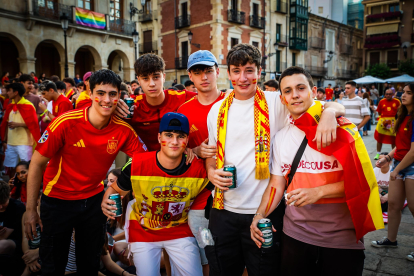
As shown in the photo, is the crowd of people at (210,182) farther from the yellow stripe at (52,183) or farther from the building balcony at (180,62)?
the building balcony at (180,62)

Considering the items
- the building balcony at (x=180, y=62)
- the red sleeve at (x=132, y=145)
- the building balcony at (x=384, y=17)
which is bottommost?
the red sleeve at (x=132, y=145)

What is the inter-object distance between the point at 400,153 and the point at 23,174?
224 inches

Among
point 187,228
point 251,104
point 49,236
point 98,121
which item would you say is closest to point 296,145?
point 251,104

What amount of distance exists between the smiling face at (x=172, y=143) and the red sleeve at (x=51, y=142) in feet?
3.32

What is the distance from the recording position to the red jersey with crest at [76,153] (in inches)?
117

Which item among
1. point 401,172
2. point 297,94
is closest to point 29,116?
point 297,94

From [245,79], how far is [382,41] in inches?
1852

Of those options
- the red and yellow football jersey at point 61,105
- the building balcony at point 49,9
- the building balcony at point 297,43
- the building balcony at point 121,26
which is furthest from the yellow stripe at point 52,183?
the building balcony at point 297,43

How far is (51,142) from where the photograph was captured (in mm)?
2893

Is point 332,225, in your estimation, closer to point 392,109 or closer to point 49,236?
point 49,236

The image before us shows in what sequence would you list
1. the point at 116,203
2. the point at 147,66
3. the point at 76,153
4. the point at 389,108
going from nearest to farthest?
the point at 116,203 < the point at 76,153 < the point at 147,66 < the point at 389,108

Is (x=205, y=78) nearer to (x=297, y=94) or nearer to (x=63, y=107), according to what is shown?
(x=297, y=94)

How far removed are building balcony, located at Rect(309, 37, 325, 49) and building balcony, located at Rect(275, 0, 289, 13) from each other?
5956 millimetres

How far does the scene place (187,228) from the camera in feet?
9.83
